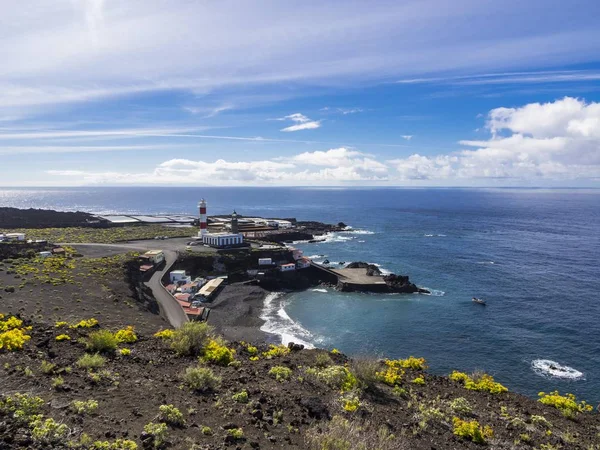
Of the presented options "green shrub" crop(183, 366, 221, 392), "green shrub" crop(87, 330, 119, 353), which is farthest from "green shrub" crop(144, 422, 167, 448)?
"green shrub" crop(87, 330, 119, 353)

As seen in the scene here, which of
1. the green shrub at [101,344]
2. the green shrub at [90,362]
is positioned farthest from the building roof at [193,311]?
the green shrub at [90,362]

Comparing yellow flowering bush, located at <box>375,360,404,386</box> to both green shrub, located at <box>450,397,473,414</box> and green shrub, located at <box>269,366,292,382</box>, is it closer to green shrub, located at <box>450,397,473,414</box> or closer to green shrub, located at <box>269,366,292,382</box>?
green shrub, located at <box>450,397,473,414</box>

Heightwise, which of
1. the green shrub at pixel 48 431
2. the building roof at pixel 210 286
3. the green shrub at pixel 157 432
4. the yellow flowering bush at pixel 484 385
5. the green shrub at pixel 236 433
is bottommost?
the building roof at pixel 210 286

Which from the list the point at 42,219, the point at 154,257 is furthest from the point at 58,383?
the point at 42,219

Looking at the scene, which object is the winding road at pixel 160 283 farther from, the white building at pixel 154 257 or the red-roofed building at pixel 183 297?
the red-roofed building at pixel 183 297

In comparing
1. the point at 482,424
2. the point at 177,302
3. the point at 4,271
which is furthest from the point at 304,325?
the point at 4,271

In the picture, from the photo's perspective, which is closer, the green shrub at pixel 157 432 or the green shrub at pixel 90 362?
the green shrub at pixel 157 432

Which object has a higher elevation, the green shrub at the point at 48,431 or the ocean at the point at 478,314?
the green shrub at the point at 48,431
